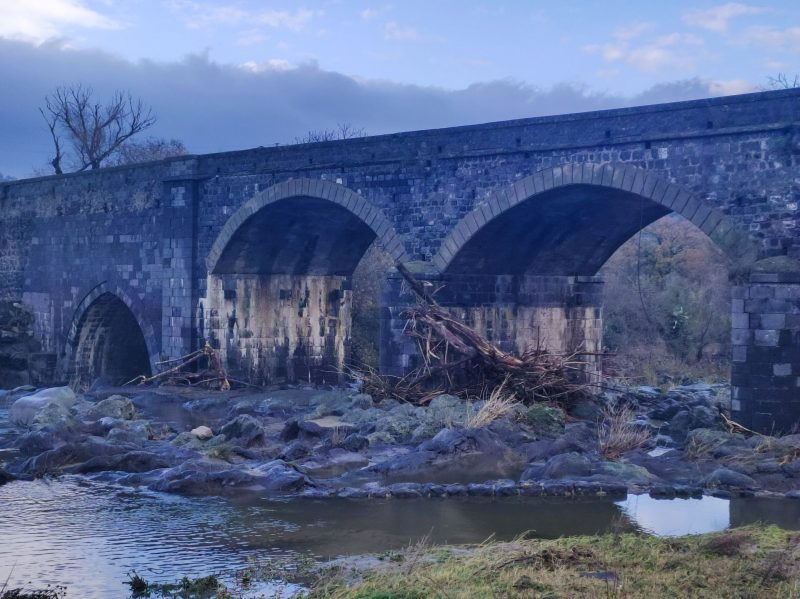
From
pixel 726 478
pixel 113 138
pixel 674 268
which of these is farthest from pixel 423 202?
pixel 113 138

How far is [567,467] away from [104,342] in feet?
65.2

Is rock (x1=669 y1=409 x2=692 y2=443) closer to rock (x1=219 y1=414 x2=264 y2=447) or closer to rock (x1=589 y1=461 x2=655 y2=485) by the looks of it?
rock (x1=589 y1=461 x2=655 y2=485)

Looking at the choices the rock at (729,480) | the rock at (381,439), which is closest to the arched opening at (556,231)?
the rock at (381,439)

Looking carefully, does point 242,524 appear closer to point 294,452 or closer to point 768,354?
point 294,452

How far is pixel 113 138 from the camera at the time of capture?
45250mm

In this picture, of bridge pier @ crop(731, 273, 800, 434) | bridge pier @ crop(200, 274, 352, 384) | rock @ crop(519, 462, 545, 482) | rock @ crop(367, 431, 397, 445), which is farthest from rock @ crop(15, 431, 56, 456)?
bridge pier @ crop(731, 273, 800, 434)

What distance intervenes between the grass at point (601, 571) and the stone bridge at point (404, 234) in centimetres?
715

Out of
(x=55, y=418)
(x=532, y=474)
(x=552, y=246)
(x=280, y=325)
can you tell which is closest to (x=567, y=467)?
(x=532, y=474)

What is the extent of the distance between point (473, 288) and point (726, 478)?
9303 millimetres

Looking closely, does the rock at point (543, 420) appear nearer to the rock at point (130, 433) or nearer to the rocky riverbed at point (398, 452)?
the rocky riverbed at point (398, 452)

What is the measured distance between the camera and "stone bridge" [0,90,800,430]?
15617 millimetres

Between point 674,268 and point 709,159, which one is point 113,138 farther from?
point 709,159

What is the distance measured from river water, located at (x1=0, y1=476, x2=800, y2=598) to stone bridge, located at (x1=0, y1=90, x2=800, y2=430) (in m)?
4.71

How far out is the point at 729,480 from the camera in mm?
12586
